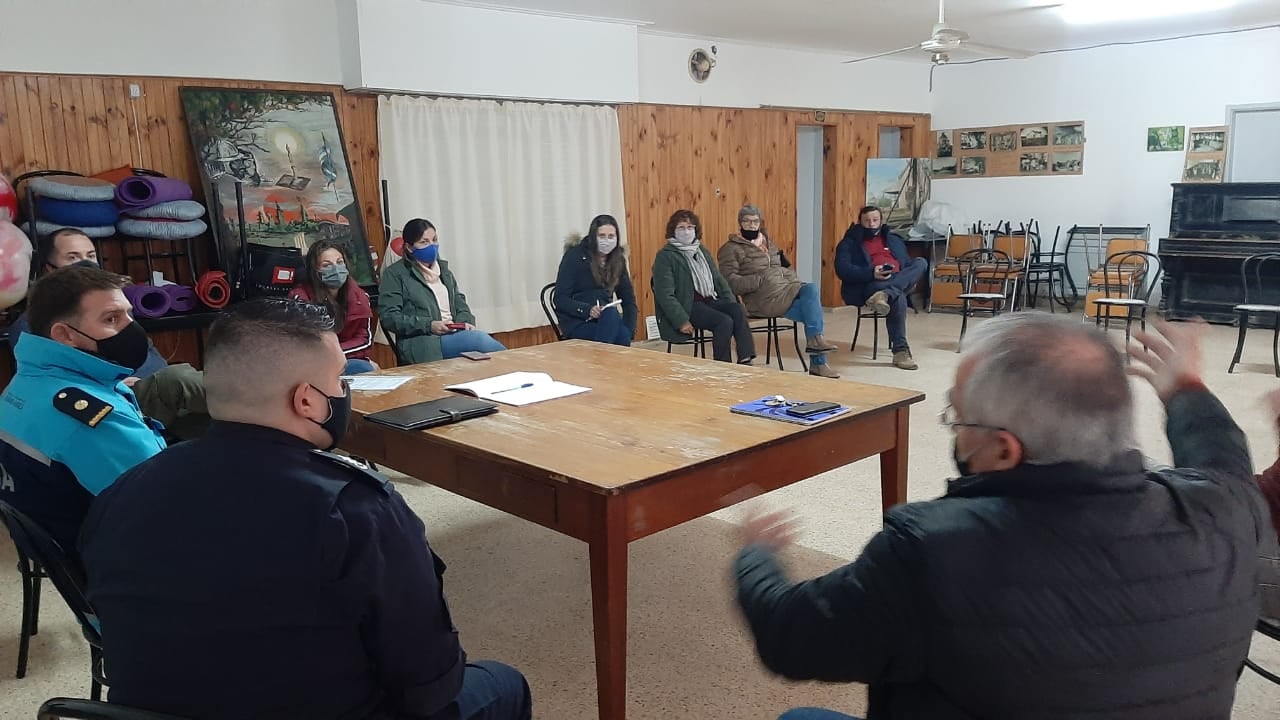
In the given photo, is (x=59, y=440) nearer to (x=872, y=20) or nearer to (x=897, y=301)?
(x=897, y=301)

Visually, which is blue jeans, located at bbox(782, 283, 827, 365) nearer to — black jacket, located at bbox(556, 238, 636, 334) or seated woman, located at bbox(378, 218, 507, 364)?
black jacket, located at bbox(556, 238, 636, 334)

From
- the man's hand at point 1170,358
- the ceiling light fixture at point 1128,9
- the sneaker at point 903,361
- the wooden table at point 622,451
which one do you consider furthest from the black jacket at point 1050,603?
the ceiling light fixture at point 1128,9

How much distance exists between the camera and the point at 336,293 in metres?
4.32

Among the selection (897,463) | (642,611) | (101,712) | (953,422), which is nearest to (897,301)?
(897,463)

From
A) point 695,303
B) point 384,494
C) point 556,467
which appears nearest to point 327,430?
point 384,494

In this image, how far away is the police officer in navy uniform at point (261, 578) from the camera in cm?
121

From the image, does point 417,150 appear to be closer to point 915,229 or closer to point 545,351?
point 545,351

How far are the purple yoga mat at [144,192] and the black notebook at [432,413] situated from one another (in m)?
2.64

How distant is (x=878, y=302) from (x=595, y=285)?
213cm

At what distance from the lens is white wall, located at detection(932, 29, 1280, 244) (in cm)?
785

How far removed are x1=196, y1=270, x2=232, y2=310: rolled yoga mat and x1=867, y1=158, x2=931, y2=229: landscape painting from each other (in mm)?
6175

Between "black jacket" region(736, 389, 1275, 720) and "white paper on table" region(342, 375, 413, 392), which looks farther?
"white paper on table" region(342, 375, 413, 392)

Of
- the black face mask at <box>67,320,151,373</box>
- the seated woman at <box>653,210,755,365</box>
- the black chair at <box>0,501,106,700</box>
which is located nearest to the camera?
the black chair at <box>0,501,106,700</box>

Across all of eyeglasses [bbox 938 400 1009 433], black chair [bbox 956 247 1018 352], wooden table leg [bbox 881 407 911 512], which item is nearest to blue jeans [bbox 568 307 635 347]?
wooden table leg [bbox 881 407 911 512]
